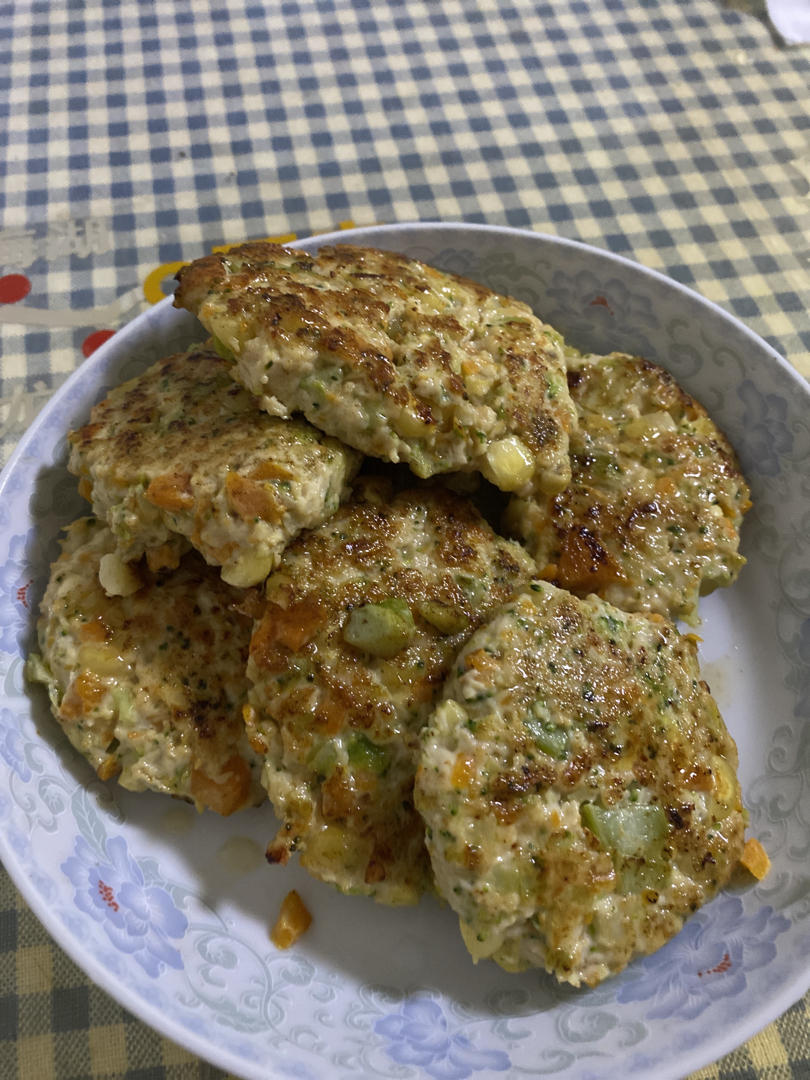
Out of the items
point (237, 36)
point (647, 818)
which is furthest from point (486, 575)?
point (237, 36)

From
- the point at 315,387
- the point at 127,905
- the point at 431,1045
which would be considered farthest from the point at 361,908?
the point at 315,387

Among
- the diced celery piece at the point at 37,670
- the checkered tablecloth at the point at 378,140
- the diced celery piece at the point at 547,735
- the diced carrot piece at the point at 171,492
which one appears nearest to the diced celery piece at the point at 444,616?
the diced celery piece at the point at 547,735

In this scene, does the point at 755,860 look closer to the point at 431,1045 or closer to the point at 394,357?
the point at 431,1045

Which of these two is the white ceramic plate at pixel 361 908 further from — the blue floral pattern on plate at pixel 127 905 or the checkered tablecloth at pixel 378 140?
the checkered tablecloth at pixel 378 140

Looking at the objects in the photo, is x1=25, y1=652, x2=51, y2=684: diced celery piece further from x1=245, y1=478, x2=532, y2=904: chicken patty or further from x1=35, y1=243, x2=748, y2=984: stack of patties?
x1=245, y1=478, x2=532, y2=904: chicken patty

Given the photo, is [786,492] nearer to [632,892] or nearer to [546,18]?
[632,892]

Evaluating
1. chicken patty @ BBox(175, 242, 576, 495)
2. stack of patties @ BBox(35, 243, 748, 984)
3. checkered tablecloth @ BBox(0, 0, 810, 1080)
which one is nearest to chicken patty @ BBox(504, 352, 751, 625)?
stack of patties @ BBox(35, 243, 748, 984)
